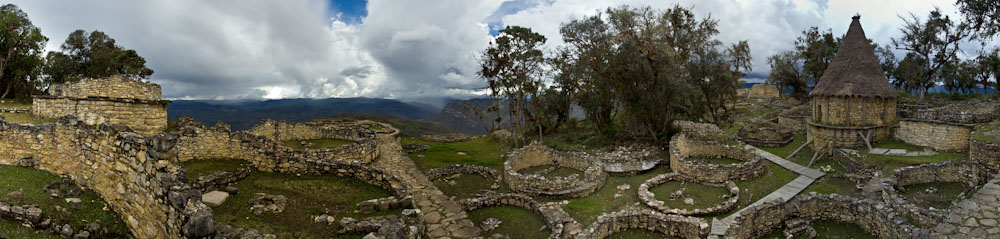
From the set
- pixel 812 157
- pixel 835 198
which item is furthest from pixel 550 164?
pixel 812 157

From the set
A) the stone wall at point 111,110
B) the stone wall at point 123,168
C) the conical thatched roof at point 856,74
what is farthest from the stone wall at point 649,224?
the conical thatched roof at point 856,74

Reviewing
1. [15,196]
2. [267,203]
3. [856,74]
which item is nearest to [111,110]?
[15,196]

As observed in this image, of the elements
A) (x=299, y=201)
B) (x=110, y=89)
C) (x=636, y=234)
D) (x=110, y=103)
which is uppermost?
(x=110, y=89)

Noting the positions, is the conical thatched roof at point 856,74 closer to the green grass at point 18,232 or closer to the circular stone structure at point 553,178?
the circular stone structure at point 553,178

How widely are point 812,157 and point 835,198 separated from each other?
844 cm

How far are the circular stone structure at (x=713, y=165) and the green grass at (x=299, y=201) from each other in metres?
12.2

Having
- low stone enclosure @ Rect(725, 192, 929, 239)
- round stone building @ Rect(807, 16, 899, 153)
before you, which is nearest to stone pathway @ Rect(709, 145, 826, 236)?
low stone enclosure @ Rect(725, 192, 929, 239)

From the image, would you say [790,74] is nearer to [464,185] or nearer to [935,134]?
[935,134]

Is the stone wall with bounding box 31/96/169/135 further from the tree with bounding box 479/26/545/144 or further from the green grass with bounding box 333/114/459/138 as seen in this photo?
the green grass with bounding box 333/114/459/138

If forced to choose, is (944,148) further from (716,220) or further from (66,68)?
(66,68)

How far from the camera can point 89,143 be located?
6.56 m

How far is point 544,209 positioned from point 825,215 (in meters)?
8.19

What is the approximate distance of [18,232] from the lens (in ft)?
18.3

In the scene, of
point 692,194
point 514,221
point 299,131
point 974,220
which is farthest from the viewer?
point 299,131
